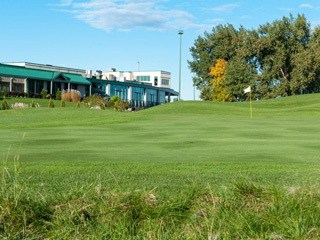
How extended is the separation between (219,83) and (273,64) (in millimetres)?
9245

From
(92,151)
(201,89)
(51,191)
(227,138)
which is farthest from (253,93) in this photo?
(51,191)

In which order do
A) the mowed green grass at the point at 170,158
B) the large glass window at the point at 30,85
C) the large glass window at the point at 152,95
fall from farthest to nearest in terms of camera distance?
the large glass window at the point at 152,95
the large glass window at the point at 30,85
the mowed green grass at the point at 170,158

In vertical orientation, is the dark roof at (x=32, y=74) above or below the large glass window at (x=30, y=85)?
above

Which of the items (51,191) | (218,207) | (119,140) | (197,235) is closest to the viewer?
(197,235)

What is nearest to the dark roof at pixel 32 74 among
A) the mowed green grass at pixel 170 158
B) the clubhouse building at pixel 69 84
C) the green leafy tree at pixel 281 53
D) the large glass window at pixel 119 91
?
the clubhouse building at pixel 69 84

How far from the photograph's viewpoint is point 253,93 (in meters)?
64.6

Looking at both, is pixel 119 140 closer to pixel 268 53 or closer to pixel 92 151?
pixel 92 151

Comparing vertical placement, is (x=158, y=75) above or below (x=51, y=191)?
above

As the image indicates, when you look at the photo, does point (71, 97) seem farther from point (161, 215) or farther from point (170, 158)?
point (161, 215)

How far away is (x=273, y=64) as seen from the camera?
204ft

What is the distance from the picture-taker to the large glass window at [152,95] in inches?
3445

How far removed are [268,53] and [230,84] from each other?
6.81 metres

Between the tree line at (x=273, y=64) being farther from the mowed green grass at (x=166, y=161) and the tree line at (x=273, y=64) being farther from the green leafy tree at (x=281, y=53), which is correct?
the mowed green grass at (x=166, y=161)

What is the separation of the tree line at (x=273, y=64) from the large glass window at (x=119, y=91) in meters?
17.0
